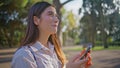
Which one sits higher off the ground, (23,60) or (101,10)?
(23,60)

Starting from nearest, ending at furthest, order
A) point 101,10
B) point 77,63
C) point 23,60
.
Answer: point 23,60, point 77,63, point 101,10

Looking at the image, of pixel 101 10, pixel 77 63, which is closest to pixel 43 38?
pixel 77 63

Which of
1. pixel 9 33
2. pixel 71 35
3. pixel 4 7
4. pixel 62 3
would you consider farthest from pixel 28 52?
pixel 71 35

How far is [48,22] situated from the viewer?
2605mm

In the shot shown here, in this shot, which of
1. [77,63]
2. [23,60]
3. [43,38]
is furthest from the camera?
[43,38]

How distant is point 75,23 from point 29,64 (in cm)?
6168

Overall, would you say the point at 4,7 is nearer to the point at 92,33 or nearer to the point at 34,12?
the point at 92,33

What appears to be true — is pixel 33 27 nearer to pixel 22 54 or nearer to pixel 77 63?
pixel 22 54

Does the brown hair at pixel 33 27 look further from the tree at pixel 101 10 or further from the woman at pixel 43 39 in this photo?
the tree at pixel 101 10

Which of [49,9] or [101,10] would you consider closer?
[49,9]

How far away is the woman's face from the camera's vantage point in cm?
260

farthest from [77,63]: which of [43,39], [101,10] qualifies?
[101,10]

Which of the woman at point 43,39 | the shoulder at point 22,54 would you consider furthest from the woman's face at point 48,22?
the shoulder at point 22,54

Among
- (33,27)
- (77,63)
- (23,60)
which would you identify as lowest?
(77,63)
